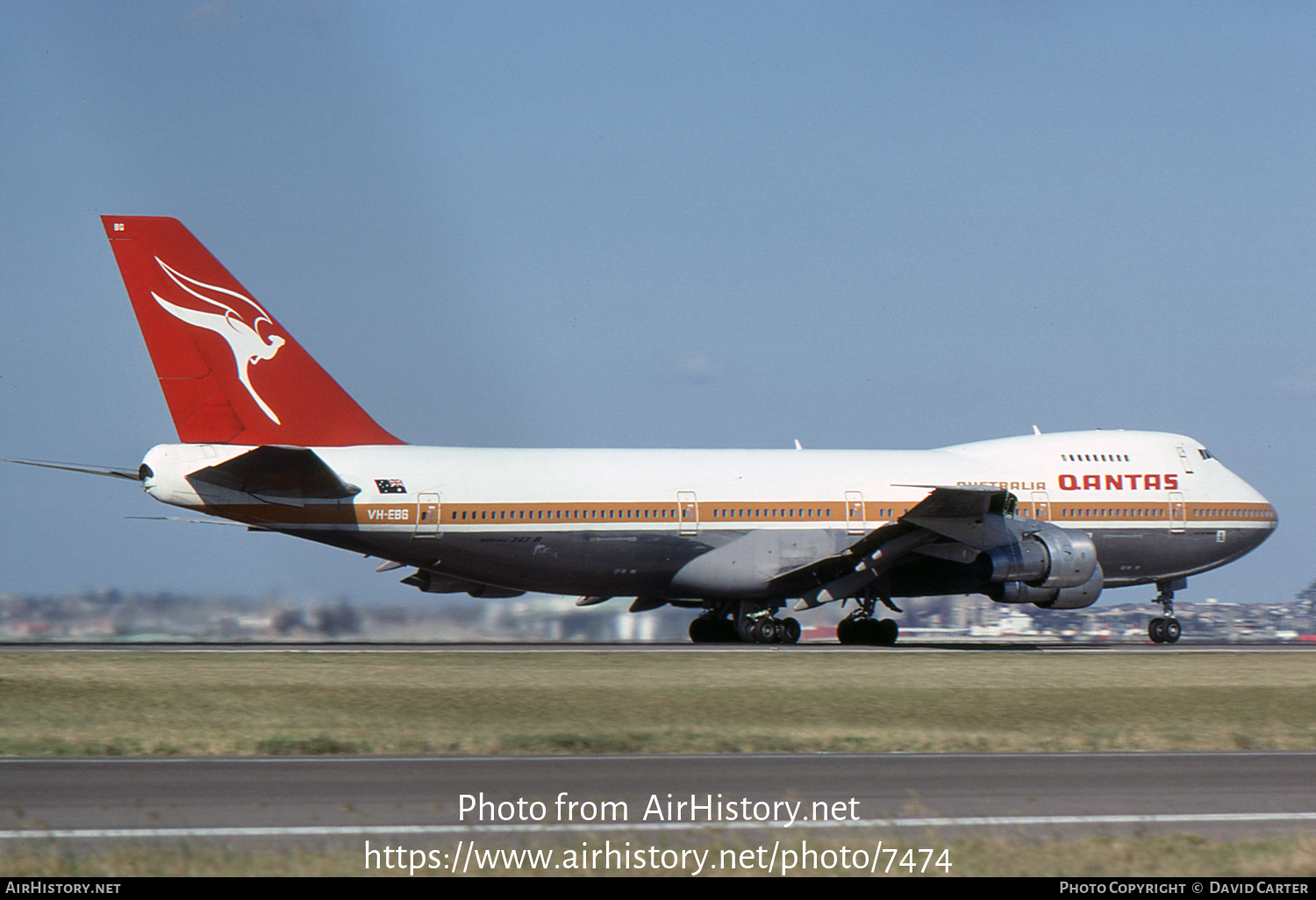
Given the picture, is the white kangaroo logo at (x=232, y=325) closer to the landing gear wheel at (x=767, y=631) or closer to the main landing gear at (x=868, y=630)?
the landing gear wheel at (x=767, y=631)

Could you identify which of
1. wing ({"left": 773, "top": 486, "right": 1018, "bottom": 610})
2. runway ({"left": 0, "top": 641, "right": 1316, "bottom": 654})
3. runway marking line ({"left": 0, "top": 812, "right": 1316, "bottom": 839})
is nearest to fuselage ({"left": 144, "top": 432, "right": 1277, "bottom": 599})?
wing ({"left": 773, "top": 486, "right": 1018, "bottom": 610})

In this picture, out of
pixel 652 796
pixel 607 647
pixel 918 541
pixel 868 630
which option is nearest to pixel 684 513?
pixel 607 647

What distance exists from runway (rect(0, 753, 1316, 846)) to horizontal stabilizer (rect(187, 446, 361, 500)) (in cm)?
1654

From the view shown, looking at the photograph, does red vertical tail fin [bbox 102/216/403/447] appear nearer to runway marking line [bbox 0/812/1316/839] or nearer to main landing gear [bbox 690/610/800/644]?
main landing gear [bbox 690/610/800/644]

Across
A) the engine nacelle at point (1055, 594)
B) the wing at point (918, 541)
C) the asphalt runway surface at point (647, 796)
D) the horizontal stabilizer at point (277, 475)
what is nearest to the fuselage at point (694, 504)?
the horizontal stabilizer at point (277, 475)

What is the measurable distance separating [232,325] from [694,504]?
39.8ft

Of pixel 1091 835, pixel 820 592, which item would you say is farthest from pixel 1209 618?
pixel 1091 835

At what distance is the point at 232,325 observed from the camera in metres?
34.5

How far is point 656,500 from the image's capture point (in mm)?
37406

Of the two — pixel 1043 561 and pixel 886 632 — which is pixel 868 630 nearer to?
pixel 886 632

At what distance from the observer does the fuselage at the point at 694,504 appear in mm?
34812

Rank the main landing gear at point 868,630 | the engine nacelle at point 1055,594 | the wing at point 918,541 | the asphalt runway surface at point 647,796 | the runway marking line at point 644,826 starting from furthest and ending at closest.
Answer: the main landing gear at point 868,630
the engine nacelle at point 1055,594
the wing at point 918,541
the asphalt runway surface at point 647,796
the runway marking line at point 644,826

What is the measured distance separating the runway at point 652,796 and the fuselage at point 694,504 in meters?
18.7

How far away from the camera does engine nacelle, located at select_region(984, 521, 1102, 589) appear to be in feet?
120
